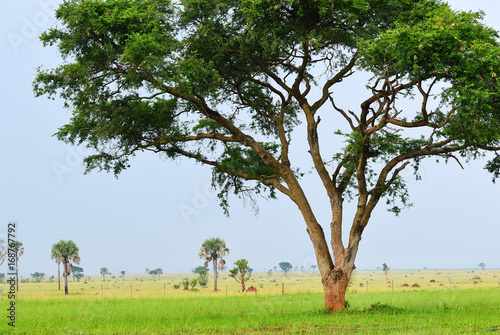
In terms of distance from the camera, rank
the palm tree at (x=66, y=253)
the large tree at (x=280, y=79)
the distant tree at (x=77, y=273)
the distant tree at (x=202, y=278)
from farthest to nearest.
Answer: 1. the distant tree at (x=77, y=273)
2. the distant tree at (x=202, y=278)
3. the palm tree at (x=66, y=253)
4. the large tree at (x=280, y=79)

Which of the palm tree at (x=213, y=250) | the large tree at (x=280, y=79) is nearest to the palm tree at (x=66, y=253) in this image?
the palm tree at (x=213, y=250)

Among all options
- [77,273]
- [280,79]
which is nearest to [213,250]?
[280,79]

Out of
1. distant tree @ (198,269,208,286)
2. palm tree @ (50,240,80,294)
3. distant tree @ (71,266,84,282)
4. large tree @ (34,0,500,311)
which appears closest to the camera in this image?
large tree @ (34,0,500,311)

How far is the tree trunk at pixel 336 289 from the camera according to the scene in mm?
18469

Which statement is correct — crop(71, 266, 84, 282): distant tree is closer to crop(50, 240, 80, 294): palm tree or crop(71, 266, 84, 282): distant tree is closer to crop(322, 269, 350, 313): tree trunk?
crop(50, 240, 80, 294): palm tree

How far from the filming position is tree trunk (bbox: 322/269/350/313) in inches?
727

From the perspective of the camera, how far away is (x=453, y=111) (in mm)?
15531

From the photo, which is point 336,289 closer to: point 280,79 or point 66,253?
point 280,79

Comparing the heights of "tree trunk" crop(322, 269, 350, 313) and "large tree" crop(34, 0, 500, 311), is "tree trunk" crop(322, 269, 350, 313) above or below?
below

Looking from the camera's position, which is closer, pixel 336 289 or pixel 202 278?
pixel 336 289

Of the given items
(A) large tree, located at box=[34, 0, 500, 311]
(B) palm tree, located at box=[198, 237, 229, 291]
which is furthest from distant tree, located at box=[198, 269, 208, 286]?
(A) large tree, located at box=[34, 0, 500, 311]

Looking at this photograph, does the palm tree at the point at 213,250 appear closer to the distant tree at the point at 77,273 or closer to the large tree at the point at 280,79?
the large tree at the point at 280,79

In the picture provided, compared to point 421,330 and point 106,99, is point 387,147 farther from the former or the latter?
point 106,99

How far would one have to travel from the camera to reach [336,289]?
729 inches
